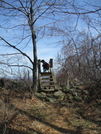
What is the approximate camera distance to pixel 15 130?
13.9 feet

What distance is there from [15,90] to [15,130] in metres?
3.51

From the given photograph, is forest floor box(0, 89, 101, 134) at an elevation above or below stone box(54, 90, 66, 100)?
below

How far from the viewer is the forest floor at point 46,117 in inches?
172

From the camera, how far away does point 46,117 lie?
5227mm

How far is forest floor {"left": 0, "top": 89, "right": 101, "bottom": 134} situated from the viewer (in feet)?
14.3

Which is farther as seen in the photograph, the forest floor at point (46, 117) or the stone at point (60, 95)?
the stone at point (60, 95)

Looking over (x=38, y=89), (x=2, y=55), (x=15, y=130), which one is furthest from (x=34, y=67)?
(x=15, y=130)

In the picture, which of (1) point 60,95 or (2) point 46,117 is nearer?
(2) point 46,117

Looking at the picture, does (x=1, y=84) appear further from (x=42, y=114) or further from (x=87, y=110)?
(x=87, y=110)

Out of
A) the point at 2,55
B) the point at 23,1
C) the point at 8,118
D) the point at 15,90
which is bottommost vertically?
the point at 8,118

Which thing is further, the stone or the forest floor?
the stone

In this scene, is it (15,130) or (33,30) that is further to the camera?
(33,30)

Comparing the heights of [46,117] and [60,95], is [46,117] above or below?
below

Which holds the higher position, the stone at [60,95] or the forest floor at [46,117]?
the stone at [60,95]
